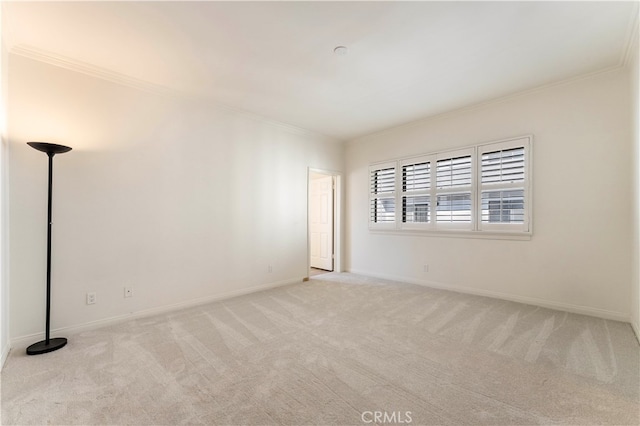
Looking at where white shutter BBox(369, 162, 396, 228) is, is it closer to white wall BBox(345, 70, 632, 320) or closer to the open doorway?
the open doorway

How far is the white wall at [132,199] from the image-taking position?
2561 millimetres

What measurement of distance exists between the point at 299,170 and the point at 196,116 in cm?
189

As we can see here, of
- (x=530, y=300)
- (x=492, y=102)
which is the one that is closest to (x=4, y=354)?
(x=530, y=300)

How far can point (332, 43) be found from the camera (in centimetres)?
251

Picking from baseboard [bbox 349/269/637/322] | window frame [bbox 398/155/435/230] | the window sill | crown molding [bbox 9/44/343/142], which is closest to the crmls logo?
baseboard [bbox 349/269/637/322]

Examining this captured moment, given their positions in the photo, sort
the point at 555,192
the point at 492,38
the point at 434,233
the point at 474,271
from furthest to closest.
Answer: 1. the point at 434,233
2. the point at 474,271
3. the point at 555,192
4. the point at 492,38

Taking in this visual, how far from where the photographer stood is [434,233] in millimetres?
4461

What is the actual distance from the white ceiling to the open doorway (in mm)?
2493

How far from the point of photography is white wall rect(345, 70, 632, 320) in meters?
3.01

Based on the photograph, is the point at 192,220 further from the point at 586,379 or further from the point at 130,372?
the point at 586,379

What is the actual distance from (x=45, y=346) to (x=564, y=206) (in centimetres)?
560

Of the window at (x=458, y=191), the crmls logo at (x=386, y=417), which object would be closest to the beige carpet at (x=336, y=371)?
the crmls logo at (x=386, y=417)

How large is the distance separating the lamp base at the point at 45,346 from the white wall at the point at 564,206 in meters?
4.62

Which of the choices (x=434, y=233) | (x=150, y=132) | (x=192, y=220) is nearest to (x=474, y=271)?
(x=434, y=233)
